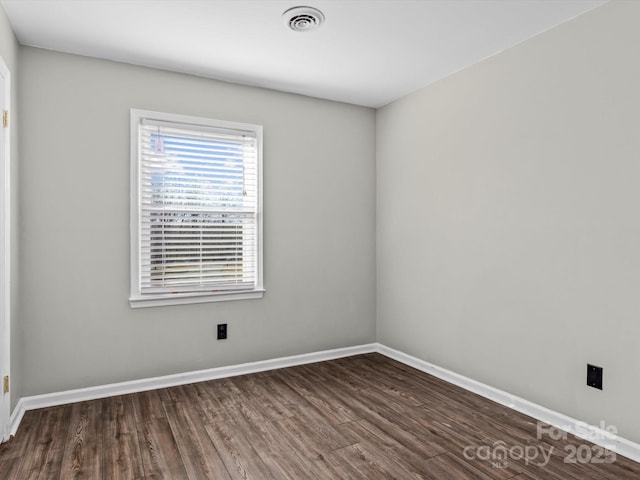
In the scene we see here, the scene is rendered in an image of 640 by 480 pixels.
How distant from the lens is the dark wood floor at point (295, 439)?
2068 mm

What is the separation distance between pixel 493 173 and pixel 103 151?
109 inches

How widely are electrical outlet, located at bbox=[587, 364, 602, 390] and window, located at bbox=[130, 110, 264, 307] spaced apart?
2375mm

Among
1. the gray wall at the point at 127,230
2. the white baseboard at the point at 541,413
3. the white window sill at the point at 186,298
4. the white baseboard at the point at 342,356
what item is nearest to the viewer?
the white baseboard at the point at 541,413

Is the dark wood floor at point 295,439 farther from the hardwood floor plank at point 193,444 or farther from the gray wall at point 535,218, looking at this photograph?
the gray wall at point 535,218

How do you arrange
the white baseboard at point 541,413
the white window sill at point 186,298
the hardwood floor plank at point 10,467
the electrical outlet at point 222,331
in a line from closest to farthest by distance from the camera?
the hardwood floor plank at point 10,467
the white baseboard at point 541,413
the white window sill at point 186,298
the electrical outlet at point 222,331

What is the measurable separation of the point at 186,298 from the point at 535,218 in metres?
2.55

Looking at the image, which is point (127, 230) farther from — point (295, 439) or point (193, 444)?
point (295, 439)

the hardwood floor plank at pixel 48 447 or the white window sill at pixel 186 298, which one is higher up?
the white window sill at pixel 186 298

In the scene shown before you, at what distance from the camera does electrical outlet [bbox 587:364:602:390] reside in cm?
233

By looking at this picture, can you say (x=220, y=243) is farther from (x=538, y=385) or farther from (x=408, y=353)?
(x=538, y=385)

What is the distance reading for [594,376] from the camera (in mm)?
2355

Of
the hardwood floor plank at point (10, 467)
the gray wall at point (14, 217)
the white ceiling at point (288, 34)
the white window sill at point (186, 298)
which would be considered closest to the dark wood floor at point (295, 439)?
the hardwood floor plank at point (10, 467)

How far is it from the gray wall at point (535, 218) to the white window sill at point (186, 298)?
4.62ft

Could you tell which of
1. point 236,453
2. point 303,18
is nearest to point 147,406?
point 236,453
